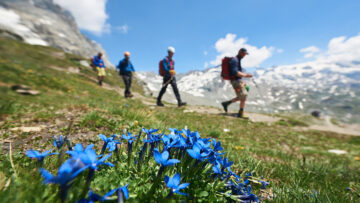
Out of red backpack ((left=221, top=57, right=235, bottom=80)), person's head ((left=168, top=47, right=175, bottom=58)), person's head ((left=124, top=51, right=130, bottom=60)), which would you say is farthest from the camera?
person's head ((left=124, top=51, right=130, bottom=60))

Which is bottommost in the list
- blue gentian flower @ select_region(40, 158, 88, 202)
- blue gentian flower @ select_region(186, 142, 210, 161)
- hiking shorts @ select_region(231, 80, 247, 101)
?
blue gentian flower @ select_region(40, 158, 88, 202)

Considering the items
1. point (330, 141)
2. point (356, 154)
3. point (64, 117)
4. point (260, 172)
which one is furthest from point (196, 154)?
point (330, 141)

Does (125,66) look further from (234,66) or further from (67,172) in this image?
(67,172)

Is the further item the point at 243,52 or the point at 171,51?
the point at 171,51

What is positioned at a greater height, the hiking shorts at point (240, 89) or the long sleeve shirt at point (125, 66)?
the long sleeve shirt at point (125, 66)

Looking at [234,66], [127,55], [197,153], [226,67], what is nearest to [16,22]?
[127,55]

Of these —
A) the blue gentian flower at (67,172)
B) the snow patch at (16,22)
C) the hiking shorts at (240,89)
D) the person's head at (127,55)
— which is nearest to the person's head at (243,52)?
the hiking shorts at (240,89)

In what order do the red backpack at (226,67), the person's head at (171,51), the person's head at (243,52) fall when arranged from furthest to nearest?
the person's head at (171,51)
the red backpack at (226,67)
the person's head at (243,52)

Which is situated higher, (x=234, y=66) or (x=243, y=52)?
(x=243, y=52)

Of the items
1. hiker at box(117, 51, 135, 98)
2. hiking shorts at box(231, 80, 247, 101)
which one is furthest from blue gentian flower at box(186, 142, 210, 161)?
hiker at box(117, 51, 135, 98)

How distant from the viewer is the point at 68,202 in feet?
3.67

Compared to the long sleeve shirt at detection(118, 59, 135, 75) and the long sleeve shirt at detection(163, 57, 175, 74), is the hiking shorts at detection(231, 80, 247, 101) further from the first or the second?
the long sleeve shirt at detection(118, 59, 135, 75)

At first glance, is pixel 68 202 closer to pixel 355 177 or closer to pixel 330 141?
pixel 355 177

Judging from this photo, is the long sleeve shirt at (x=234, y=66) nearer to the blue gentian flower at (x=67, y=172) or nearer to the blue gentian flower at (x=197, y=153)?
the blue gentian flower at (x=197, y=153)
